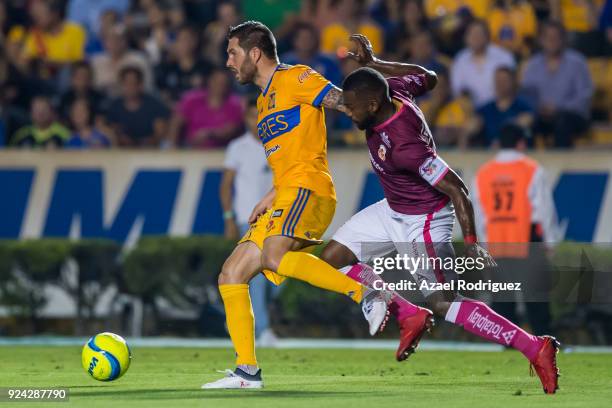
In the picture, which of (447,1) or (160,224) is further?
(447,1)

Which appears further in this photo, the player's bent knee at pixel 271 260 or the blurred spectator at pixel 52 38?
the blurred spectator at pixel 52 38

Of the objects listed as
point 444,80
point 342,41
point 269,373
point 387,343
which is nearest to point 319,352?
point 387,343

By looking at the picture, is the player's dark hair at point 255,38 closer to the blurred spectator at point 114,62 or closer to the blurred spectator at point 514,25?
the blurred spectator at point 514,25

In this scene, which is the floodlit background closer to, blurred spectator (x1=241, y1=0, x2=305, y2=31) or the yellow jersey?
blurred spectator (x1=241, y1=0, x2=305, y2=31)

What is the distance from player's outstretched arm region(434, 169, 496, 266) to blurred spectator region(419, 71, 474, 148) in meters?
8.62

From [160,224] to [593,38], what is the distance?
651 centimetres

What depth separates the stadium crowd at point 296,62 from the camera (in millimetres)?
18969

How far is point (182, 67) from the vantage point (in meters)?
21.2

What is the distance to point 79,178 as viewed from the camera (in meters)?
19.1

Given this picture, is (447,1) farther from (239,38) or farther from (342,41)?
(239,38)

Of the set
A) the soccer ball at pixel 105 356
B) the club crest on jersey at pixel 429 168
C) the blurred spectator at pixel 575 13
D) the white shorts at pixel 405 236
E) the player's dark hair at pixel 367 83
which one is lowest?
the blurred spectator at pixel 575 13

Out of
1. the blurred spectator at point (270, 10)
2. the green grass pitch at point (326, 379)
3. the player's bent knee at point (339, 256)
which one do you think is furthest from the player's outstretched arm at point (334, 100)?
the blurred spectator at point (270, 10)

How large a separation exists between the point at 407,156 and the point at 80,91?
11135mm

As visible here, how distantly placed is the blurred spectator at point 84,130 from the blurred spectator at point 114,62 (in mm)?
1040
